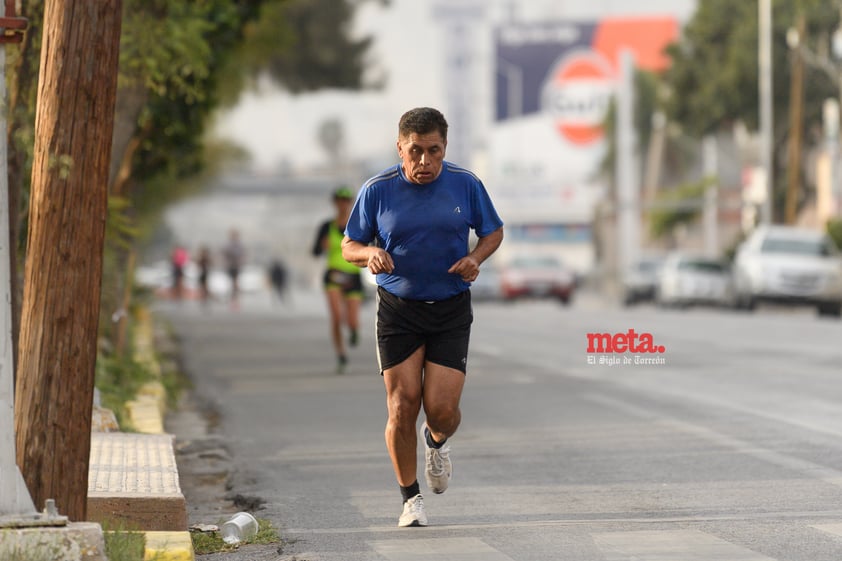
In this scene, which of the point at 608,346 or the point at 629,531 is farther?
the point at 608,346

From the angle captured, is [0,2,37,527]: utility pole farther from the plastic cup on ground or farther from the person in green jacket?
the person in green jacket

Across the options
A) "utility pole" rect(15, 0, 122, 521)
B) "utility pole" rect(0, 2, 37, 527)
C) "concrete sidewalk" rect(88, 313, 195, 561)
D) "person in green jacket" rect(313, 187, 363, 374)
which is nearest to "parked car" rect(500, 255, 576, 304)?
"person in green jacket" rect(313, 187, 363, 374)

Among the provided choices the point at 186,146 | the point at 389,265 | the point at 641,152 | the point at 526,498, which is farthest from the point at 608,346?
the point at 641,152

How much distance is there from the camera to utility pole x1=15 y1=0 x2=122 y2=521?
22.4 ft

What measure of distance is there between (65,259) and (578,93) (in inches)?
5161

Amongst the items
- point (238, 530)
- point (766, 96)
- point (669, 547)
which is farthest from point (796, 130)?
point (669, 547)

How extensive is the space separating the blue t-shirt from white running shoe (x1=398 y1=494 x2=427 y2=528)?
94 cm

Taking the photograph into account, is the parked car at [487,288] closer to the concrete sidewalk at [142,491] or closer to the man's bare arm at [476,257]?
the concrete sidewalk at [142,491]

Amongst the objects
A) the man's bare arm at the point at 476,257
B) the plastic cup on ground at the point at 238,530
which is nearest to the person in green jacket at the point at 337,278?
the man's bare arm at the point at 476,257

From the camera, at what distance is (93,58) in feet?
22.7

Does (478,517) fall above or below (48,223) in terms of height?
below

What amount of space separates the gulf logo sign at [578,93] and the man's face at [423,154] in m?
127

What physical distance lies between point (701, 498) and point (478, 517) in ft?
4.00

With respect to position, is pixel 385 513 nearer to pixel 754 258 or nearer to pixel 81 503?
pixel 81 503
